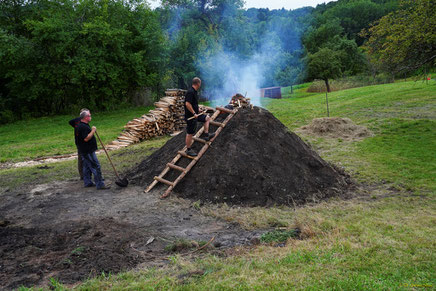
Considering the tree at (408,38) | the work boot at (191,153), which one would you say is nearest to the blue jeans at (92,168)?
the work boot at (191,153)

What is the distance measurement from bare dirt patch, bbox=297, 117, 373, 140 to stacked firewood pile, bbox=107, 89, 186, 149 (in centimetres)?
625

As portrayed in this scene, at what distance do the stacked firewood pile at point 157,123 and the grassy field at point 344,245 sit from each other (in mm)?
4637

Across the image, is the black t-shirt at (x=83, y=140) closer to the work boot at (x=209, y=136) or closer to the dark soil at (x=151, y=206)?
the dark soil at (x=151, y=206)

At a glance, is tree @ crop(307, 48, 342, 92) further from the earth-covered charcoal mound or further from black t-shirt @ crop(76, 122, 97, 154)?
black t-shirt @ crop(76, 122, 97, 154)

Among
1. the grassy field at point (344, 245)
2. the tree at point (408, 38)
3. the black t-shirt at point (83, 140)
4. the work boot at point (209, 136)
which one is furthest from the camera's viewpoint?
the tree at point (408, 38)

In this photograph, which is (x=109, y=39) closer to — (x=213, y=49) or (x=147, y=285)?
(x=213, y=49)

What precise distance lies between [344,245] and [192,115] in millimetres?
4517

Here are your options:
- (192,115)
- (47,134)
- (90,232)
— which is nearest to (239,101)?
(192,115)

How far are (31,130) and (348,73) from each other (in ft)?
121

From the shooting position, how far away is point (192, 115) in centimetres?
768

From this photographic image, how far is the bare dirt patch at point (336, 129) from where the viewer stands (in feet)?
43.0

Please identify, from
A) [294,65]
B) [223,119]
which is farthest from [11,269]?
[294,65]

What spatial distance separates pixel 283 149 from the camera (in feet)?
25.9

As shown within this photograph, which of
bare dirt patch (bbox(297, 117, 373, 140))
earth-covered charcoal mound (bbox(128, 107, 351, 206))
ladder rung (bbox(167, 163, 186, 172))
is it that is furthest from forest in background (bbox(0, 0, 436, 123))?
ladder rung (bbox(167, 163, 186, 172))
